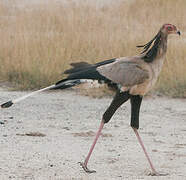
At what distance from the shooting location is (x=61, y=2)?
1920 centimetres

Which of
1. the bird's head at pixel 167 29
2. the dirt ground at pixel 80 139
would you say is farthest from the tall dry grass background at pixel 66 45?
the bird's head at pixel 167 29

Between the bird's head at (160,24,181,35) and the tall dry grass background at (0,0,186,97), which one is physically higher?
the bird's head at (160,24,181,35)

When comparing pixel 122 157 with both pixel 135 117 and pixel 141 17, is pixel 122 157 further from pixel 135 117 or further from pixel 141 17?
pixel 141 17

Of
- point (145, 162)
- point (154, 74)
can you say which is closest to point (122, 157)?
point (145, 162)

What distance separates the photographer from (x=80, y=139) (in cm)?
728

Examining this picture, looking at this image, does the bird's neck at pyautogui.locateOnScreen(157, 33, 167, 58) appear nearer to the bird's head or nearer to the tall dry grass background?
the bird's head

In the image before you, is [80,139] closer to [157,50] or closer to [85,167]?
[85,167]

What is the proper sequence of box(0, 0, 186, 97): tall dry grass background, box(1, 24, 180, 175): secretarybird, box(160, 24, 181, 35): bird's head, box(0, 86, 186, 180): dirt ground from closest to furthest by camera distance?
box(1, 24, 180, 175): secretarybird
box(160, 24, 181, 35): bird's head
box(0, 86, 186, 180): dirt ground
box(0, 0, 186, 97): tall dry grass background

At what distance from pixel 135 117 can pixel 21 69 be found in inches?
182

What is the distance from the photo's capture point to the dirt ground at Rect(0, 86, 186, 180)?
5.96 metres

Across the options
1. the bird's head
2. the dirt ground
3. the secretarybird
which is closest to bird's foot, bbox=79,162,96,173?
the dirt ground

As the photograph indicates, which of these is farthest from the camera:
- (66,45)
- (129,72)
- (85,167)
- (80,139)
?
(66,45)

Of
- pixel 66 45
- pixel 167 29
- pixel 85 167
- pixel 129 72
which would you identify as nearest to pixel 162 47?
pixel 167 29

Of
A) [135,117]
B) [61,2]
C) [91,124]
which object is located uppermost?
[135,117]
